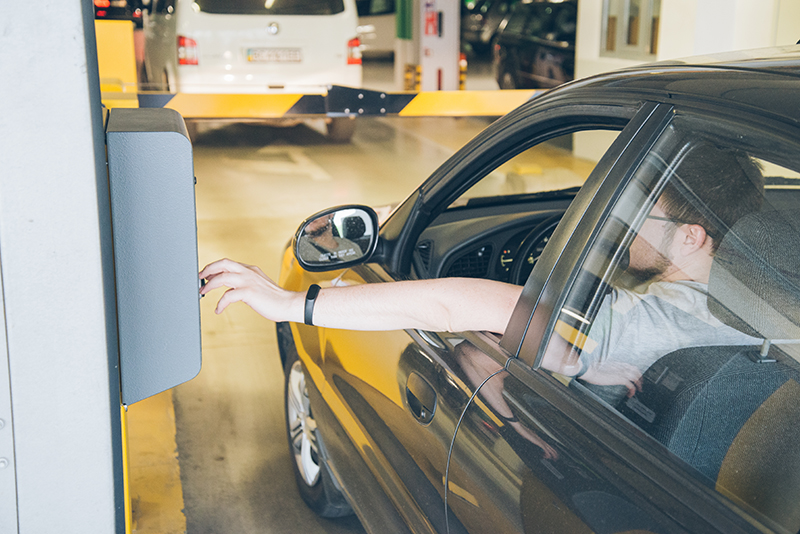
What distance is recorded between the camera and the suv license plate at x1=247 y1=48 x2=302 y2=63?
9008 millimetres

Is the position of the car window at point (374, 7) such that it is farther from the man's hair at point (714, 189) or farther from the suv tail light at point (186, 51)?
the man's hair at point (714, 189)

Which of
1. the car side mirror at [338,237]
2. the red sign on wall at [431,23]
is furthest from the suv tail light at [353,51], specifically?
the car side mirror at [338,237]

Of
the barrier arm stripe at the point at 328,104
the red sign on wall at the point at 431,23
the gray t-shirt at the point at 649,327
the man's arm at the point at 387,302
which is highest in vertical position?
the red sign on wall at the point at 431,23

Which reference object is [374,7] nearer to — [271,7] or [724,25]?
[271,7]

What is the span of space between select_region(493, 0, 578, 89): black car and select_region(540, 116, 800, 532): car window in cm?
1002

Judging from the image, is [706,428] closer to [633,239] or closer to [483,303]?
[633,239]

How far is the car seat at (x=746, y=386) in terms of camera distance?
3.60 ft

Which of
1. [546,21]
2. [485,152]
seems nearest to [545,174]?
[546,21]

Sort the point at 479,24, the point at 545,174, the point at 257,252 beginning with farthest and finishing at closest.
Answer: the point at 479,24, the point at 545,174, the point at 257,252

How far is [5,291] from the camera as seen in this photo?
0.88 m

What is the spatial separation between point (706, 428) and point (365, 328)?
831mm

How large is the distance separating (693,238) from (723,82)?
26cm

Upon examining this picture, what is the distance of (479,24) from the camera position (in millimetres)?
22250

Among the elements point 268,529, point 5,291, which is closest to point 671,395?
point 5,291
